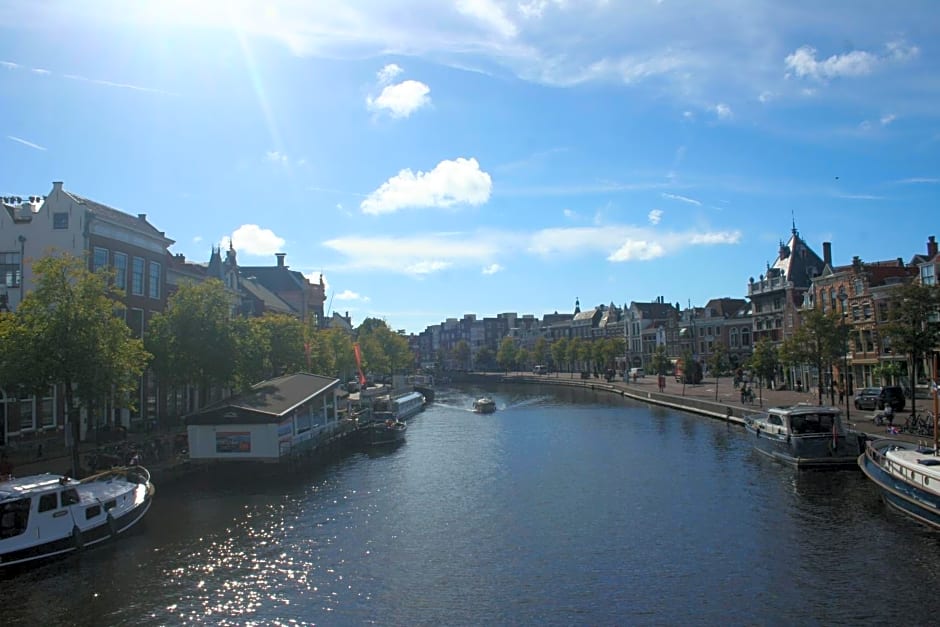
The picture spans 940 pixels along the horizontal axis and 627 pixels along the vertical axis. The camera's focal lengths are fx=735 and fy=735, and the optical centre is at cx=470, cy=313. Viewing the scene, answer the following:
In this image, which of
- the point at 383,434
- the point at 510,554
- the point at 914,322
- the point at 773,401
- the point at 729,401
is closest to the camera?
the point at 510,554

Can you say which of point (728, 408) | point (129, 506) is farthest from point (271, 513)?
point (728, 408)

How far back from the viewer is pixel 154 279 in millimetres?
55781

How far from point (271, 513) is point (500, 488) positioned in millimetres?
11695

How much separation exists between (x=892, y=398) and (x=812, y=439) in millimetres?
16900

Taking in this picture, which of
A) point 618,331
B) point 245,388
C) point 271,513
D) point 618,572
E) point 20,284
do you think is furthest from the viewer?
point 618,331

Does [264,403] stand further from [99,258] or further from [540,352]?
[540,352]

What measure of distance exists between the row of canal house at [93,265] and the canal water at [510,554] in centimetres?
1104

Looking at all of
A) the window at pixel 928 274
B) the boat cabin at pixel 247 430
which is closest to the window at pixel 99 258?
the boat cabin at pixel 247 430

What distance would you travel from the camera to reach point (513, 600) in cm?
2217

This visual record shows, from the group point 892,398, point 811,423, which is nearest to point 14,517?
point 811,423

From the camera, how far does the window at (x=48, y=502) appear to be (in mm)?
25984

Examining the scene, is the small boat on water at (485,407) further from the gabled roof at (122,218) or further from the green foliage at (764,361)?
the gabled roof at (122,218)

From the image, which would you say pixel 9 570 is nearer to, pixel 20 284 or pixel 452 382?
pixel 20 284

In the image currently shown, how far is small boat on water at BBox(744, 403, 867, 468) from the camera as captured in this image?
40.8 m
